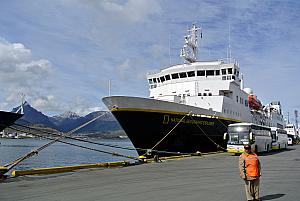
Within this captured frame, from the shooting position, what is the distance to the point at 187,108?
21.5 meters

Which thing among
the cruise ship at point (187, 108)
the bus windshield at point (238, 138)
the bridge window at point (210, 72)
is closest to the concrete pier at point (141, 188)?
the cruise ship at point (187, 108)

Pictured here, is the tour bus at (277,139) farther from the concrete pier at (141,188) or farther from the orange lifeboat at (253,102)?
the concrete pier at (141,188)

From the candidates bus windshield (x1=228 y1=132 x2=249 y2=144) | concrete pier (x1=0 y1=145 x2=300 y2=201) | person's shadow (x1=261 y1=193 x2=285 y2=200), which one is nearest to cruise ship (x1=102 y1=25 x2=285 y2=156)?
bus windshield (x1=228 y1=132 x2=249 y2=144)

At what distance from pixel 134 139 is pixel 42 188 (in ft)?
33.7

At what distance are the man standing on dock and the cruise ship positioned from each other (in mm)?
11939

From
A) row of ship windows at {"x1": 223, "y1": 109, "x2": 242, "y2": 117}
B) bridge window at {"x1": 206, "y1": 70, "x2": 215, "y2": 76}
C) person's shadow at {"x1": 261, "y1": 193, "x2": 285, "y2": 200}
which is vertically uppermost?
bridge window at {"x1": 206, "y1": 70, "x2": 215, "y2": 76}

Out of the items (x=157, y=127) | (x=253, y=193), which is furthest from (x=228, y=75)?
(x=253, y=193)

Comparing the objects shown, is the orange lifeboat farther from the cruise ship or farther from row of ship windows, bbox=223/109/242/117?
row of ship windows, bbox=223/109/242/117

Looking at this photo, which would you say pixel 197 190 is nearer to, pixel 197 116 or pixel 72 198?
pixel 72 198

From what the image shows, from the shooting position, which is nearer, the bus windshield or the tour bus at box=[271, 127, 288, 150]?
the bus windshield

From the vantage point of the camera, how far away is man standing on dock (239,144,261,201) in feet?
22.5

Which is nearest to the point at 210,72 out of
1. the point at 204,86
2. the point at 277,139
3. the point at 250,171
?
the point at 204,86

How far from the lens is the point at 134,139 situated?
18.9 metres

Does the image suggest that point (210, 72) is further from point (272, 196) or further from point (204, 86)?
point (272, 196)
